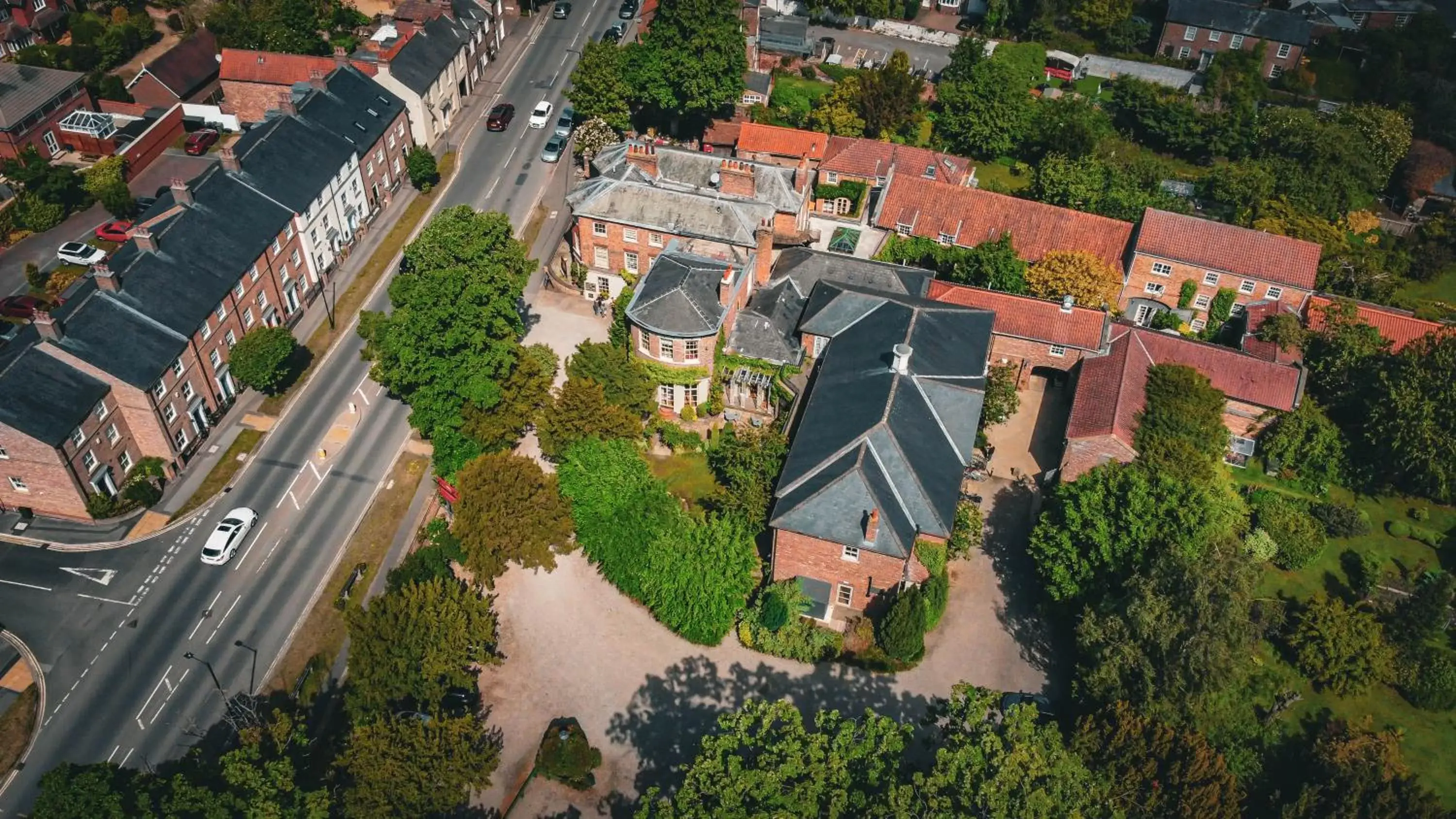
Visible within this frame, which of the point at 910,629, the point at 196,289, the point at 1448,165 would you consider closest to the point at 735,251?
the point at 910,629

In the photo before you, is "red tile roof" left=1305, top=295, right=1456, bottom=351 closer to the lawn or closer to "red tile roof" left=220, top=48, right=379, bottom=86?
the lawn

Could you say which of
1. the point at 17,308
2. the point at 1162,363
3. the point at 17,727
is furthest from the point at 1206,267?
the point at 17,308

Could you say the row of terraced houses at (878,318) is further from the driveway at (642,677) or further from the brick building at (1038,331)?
the driveway at (642,677)

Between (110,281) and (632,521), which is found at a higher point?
(110,281)

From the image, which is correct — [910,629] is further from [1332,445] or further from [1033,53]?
[1033,53]

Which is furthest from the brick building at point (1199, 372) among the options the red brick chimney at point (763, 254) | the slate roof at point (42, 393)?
the slate roof at point (42, 393)
